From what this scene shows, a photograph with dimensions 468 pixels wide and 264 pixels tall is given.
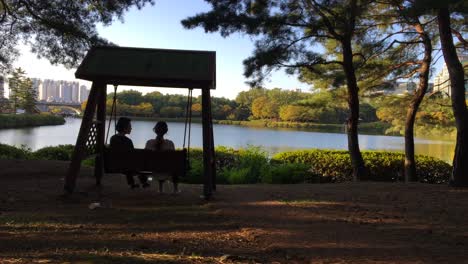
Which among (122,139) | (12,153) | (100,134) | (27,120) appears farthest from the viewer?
(27,120)

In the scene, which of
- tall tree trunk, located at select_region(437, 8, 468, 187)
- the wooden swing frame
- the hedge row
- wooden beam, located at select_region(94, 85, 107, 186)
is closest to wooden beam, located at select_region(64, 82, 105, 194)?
the wooden swing frame

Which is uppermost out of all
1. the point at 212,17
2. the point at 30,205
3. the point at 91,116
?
the point at 212,17

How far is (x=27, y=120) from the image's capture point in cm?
3234

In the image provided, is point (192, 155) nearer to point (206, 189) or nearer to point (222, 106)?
point (206, 189)

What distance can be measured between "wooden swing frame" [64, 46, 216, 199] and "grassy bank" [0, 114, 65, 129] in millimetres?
25997

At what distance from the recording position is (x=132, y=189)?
693 centimetres

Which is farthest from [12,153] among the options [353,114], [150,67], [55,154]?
[353,114]

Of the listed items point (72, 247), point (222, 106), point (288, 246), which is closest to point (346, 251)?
point (288, 246)

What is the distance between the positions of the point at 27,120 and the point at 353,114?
27.7m

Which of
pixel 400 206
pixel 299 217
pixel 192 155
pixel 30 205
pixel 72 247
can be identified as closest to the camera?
pixel 72 247

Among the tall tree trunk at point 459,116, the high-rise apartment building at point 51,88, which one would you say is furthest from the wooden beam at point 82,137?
the high-rise apartment building at point 51,88

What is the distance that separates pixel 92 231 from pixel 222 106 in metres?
27.4

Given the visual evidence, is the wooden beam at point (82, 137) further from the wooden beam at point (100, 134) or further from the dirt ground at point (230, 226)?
the wooden beam at point (100, 134)

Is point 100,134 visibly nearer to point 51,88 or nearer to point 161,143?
A: point 161,143
